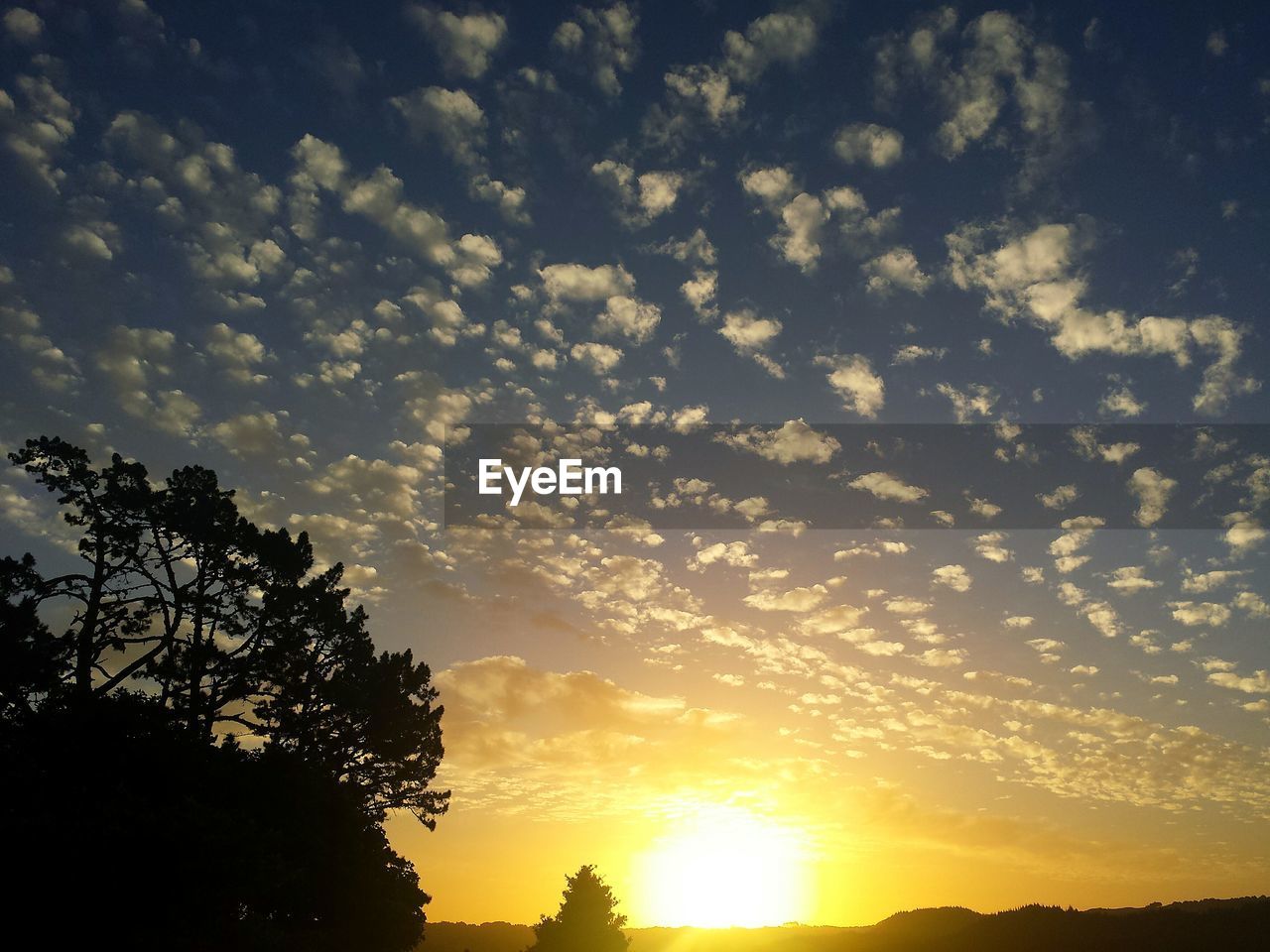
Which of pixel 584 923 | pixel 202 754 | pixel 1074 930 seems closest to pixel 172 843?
pixel 202 754

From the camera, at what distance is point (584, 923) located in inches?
2030

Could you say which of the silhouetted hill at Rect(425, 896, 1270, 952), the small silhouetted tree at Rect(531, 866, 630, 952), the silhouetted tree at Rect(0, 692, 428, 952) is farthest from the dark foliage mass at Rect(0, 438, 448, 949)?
the silhouetted hill at Rect(425, 896, 1270, 952)

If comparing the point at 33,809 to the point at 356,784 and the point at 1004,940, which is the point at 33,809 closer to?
the point at 356,784

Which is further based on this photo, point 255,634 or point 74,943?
point 255,634

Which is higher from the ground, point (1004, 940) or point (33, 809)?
point (33, 809)

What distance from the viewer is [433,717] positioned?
34875mm

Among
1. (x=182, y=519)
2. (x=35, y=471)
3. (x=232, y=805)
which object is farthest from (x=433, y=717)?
(x=35, y=471)

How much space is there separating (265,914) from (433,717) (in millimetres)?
10652

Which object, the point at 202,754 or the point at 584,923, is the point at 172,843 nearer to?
the point at 202,754

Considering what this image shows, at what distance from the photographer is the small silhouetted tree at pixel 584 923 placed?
51.2 meters

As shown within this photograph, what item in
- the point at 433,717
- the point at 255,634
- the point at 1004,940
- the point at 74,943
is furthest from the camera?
the point at 1004,940

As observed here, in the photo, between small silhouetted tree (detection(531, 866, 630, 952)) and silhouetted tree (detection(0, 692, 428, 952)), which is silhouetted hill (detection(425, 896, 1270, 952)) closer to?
small silhouetted tree (detection(531, 866, 630, 952))

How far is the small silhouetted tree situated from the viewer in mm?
51219

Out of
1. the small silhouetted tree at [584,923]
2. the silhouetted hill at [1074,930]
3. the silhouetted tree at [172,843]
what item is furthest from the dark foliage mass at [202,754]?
the silhouetted hill at [1074,930]
